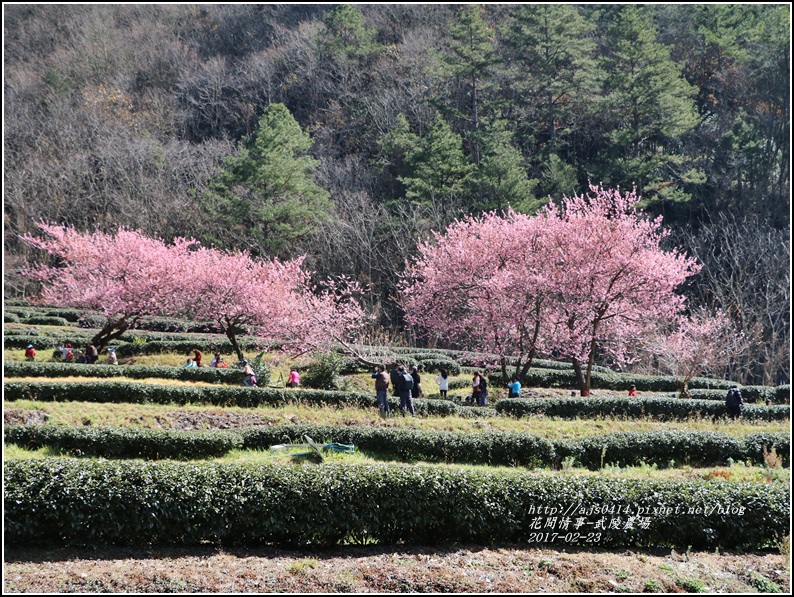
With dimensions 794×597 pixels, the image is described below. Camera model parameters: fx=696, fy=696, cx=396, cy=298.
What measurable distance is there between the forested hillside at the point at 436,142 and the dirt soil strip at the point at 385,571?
27.0 m

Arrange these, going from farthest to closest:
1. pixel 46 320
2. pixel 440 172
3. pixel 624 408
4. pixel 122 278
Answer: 1. pixel 440 172
2. pixel 46 320
3. pixel 122 278
4. pixel 624 408

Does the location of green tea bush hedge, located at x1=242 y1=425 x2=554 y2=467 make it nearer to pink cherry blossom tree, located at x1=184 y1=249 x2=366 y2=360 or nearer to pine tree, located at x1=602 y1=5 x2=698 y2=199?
pink cherry blossom tree, located at x1=184 y1=249 x2=366 y2=360

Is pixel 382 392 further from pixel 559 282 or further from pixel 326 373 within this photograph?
pixel 559 282

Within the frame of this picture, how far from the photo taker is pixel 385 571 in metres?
7.69

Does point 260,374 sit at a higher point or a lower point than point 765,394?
higher

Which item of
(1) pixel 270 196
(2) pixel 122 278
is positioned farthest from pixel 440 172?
(2) pixel 122 278

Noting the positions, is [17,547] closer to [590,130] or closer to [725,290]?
[725,290]

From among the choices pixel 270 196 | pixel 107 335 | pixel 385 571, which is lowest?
pixel 385 571

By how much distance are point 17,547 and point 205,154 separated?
5028cm

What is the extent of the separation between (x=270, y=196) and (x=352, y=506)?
3673 centimetres

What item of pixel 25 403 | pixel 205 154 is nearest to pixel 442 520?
pixel 25 403

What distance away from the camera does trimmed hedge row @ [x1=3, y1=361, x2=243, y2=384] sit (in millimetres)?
19734

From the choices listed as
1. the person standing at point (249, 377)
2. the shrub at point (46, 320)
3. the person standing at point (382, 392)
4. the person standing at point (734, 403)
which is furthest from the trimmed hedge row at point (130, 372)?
the shrub at point (46, 320)

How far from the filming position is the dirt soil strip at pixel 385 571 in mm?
7324
